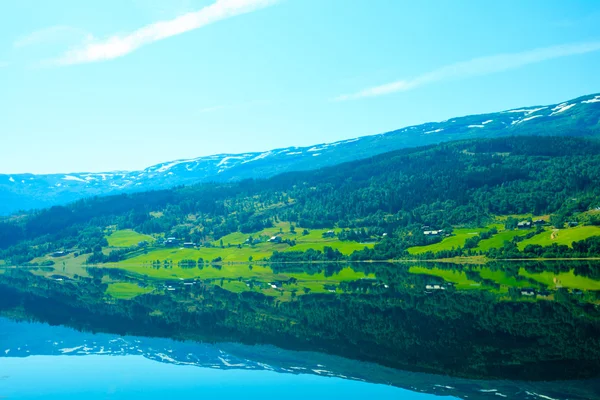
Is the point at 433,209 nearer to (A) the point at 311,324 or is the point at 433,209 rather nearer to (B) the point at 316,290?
(B) the point at 316,290

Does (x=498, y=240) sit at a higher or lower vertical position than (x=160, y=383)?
lower

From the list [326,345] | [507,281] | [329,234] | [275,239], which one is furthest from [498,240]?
[326,345]

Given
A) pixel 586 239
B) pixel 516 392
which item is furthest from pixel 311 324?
pixel 586 239

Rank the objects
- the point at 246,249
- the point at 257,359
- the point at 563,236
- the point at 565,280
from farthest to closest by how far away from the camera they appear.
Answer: the point at 246,249
the point at 563,236
the point at 565,280
the point at 257,359

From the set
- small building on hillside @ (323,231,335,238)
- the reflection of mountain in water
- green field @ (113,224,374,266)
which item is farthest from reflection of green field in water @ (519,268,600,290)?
small building on hillside @ (323,231,335,238)

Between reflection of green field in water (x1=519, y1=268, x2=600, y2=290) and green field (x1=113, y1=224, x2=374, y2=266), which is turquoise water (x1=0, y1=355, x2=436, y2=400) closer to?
reflection of green field in water (x1=519, y1=268, x2=600, y2=290)

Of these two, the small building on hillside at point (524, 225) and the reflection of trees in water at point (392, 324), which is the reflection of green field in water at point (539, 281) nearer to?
the reflection of trees in water at point (392, 324)

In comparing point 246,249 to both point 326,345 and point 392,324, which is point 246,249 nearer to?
point 392,324
